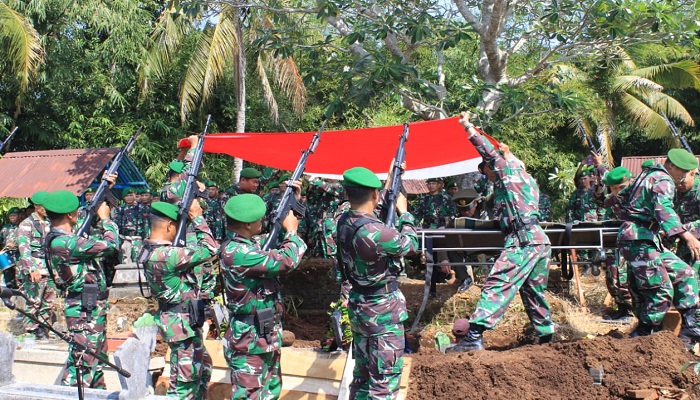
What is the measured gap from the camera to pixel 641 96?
65.2 ft

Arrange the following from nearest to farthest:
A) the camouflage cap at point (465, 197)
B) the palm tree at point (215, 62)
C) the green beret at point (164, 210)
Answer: the green beret at point (164, 210), the camouflage cap at point (465, 197), the palm tree at point (215, 62)

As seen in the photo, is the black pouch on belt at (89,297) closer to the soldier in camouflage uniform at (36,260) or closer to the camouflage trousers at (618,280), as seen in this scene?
the soldier in camouflage uniform at (36,260)

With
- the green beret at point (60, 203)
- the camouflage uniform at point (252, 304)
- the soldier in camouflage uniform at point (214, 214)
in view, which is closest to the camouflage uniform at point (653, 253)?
the camouflage uniform at point (252, 304)

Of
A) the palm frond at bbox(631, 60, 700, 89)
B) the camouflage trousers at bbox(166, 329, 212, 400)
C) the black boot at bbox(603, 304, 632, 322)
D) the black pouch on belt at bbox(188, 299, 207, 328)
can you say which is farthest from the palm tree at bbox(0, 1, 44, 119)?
the palm frond at bbox(631, 60, 700, 89)

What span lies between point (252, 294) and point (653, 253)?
10.7ft

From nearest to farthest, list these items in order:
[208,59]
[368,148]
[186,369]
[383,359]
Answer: [383,359]
[186,369]
[368,148]
[208,59]

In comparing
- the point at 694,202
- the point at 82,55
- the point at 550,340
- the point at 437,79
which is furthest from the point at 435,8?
the point at 82,55

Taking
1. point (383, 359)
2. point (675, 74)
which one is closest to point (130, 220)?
point (383, 359)

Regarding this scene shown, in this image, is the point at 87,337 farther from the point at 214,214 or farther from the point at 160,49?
the point at 160,49

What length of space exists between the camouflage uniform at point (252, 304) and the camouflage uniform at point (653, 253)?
283cm

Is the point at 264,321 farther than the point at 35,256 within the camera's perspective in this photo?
No

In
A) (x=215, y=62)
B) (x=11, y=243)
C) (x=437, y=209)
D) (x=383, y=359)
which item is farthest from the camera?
(x=215, y=62)

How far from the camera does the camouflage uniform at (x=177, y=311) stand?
5.01m

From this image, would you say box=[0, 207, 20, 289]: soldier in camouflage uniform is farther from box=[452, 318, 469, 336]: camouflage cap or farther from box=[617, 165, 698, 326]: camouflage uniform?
box=[617, 165, 698, 326]: camouflage uniform
